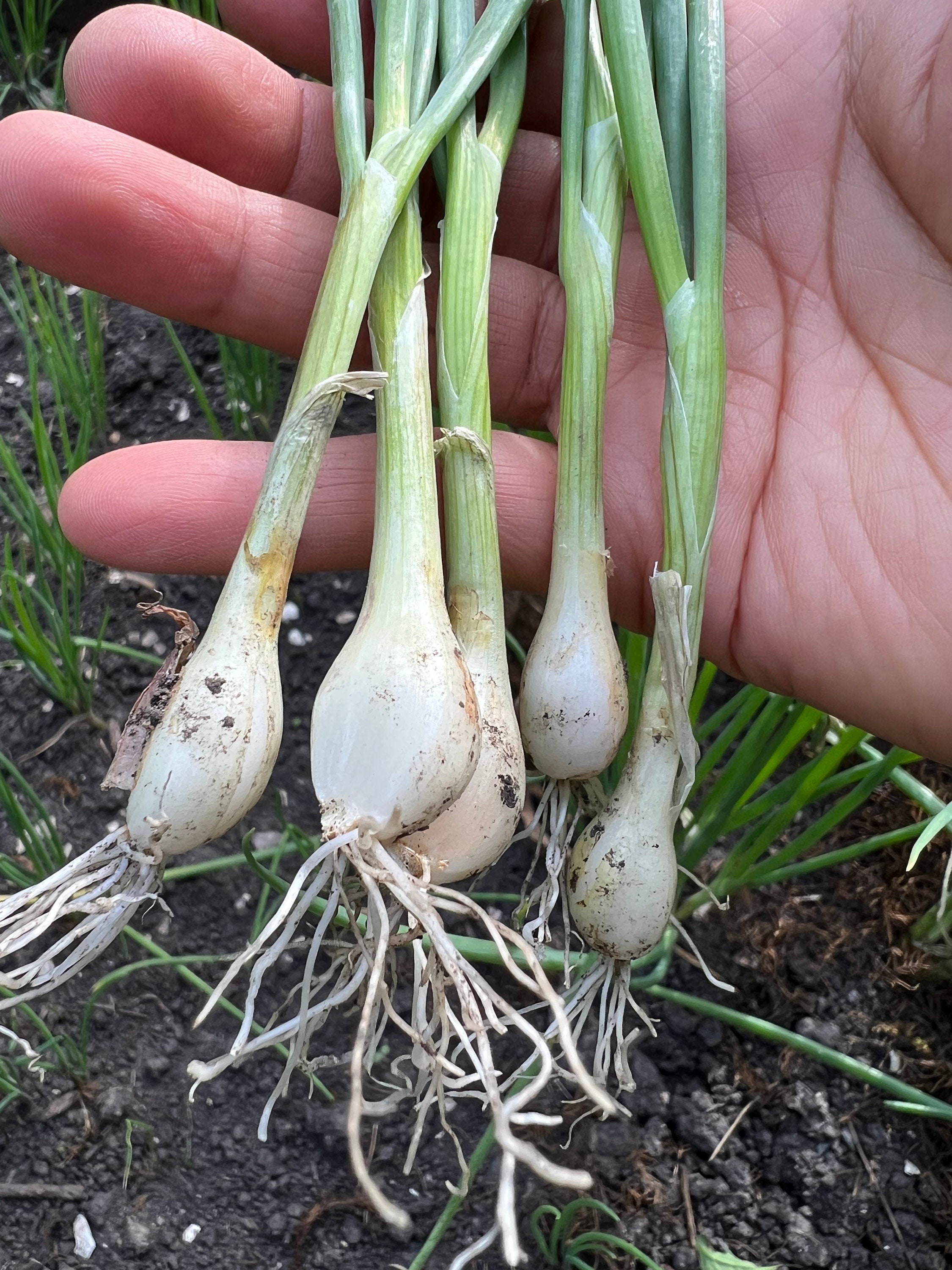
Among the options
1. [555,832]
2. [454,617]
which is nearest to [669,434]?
[454,617]

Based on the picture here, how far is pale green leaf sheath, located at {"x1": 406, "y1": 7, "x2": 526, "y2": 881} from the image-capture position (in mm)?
831

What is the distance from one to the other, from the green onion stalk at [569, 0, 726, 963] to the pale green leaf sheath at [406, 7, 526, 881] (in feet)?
0.35

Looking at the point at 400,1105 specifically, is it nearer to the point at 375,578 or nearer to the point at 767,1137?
the point at 767,1137

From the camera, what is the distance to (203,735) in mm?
751

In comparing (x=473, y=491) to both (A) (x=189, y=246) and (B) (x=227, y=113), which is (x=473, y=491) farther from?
(B) (x=227, y=113)

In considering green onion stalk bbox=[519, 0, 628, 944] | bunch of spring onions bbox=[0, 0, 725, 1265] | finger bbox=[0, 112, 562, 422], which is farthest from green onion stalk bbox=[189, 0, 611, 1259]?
finger bbox=[0, 112, 562, 422]

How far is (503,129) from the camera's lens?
984 mm

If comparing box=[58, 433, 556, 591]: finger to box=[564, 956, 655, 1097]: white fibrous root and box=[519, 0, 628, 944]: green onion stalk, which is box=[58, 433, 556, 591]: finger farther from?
box=[564, 956, 655, 1097]: white fibrous root

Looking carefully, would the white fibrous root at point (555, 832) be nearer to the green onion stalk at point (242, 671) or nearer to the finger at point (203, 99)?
the green onion stalk at point (242, 671)

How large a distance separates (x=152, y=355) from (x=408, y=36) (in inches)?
31.4

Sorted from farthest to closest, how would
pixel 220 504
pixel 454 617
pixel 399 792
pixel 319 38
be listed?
pixel 319 38, pixel 220 504, pixel 454 617, pixel 399 792

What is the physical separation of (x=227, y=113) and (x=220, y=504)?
0.44 meters

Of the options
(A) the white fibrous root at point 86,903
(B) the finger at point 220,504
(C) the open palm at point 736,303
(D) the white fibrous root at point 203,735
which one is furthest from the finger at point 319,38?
(A) the white fibrous root at point 86,903

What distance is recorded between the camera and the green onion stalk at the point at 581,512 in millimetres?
875
